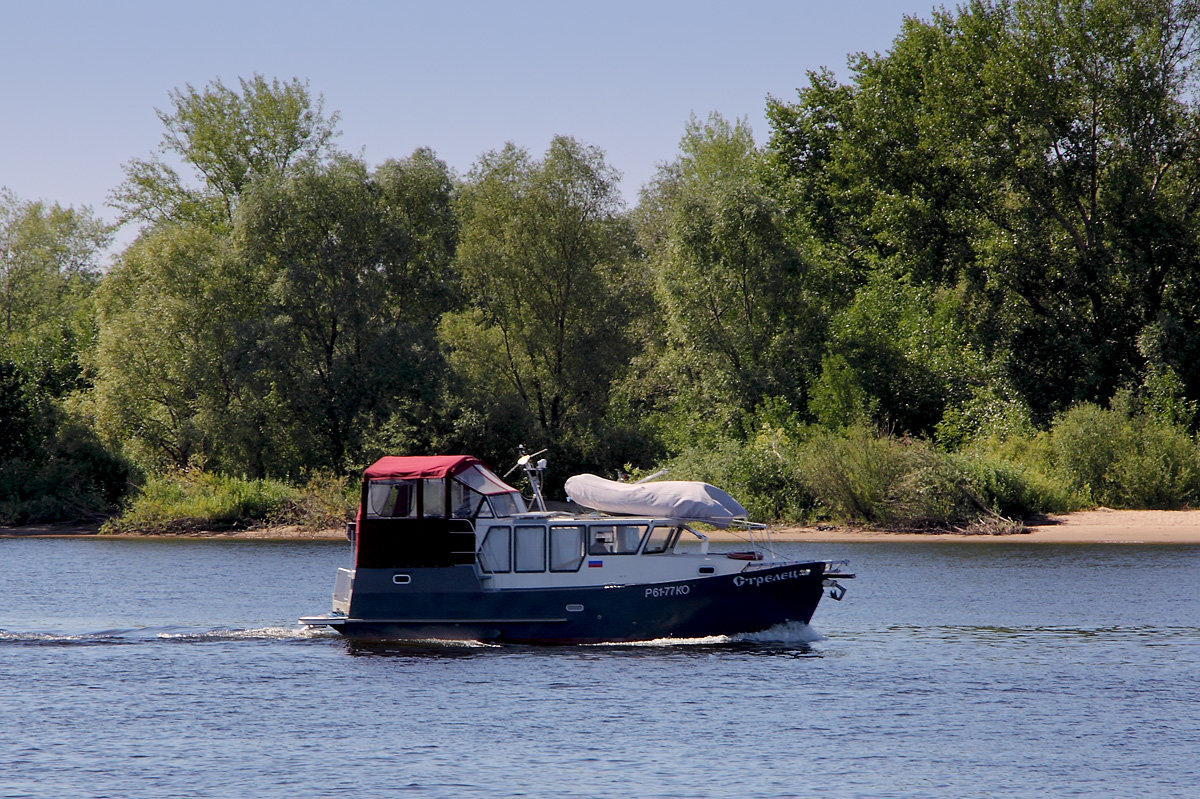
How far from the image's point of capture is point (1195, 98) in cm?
6825

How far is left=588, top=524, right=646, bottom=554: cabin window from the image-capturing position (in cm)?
3195

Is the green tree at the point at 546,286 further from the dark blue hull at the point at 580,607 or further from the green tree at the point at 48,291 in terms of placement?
the dark blue hull at the point at 580,607

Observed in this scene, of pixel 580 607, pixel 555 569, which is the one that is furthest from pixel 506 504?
pixel 580 607

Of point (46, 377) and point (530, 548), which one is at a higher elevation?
point (46, 377)

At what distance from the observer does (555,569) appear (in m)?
32.1

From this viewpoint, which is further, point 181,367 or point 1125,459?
point 181,367

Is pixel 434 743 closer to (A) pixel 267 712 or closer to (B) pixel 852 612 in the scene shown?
(A) pixel 267 712

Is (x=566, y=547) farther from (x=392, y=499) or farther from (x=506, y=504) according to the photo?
(x=392, y=499)

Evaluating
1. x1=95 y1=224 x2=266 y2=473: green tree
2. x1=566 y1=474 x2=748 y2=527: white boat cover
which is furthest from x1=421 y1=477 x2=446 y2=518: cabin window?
x1=95 y1=224 x2=266 y2=473: green tree

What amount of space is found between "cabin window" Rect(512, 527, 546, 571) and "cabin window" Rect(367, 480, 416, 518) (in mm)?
2721

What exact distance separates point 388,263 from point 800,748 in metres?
54.7

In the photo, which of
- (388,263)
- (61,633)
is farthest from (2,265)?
(61,633)

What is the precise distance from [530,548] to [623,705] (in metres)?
5.92

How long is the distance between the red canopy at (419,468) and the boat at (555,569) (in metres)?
0.04
